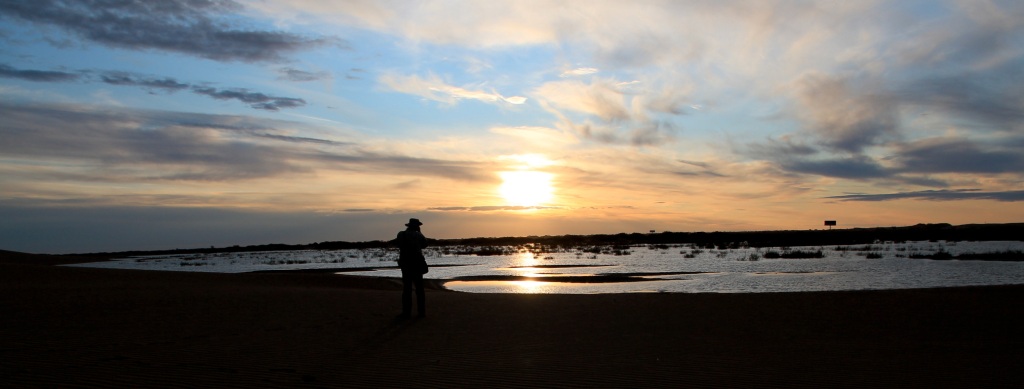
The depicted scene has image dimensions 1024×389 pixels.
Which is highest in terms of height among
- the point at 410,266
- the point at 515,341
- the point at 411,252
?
the point at 411,252

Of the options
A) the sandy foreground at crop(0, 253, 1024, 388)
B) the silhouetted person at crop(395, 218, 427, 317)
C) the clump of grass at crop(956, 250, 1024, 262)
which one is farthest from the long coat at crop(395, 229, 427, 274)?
the clump of grass at crop(956, 250, 1024, 262)

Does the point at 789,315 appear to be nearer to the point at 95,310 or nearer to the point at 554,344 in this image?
the point at 554,344

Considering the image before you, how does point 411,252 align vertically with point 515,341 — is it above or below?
above

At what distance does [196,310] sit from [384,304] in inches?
164

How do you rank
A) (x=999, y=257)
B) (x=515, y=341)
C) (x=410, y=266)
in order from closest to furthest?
(x=515, y=341) → (x=410, y=266) → (x=999, y=257)

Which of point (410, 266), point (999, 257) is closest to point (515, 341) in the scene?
point (410, 266)

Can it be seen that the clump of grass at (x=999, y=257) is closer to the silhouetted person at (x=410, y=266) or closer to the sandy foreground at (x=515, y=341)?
the sandy foreground at (x=515, y=341)

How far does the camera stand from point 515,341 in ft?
34.1

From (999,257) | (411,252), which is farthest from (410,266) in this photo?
(999,257)

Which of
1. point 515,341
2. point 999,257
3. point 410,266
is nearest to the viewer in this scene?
point 515,341

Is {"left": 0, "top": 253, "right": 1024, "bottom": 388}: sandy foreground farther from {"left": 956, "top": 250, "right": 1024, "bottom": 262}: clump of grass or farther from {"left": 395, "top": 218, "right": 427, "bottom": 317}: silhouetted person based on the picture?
{"left": 956, "top": 250, "right": 1024, "bottom": 262}: clump of grass

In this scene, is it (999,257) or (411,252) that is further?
(999,257)

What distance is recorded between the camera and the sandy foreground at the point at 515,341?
7.59m

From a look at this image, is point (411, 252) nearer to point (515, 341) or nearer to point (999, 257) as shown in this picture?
point (515, 341)
